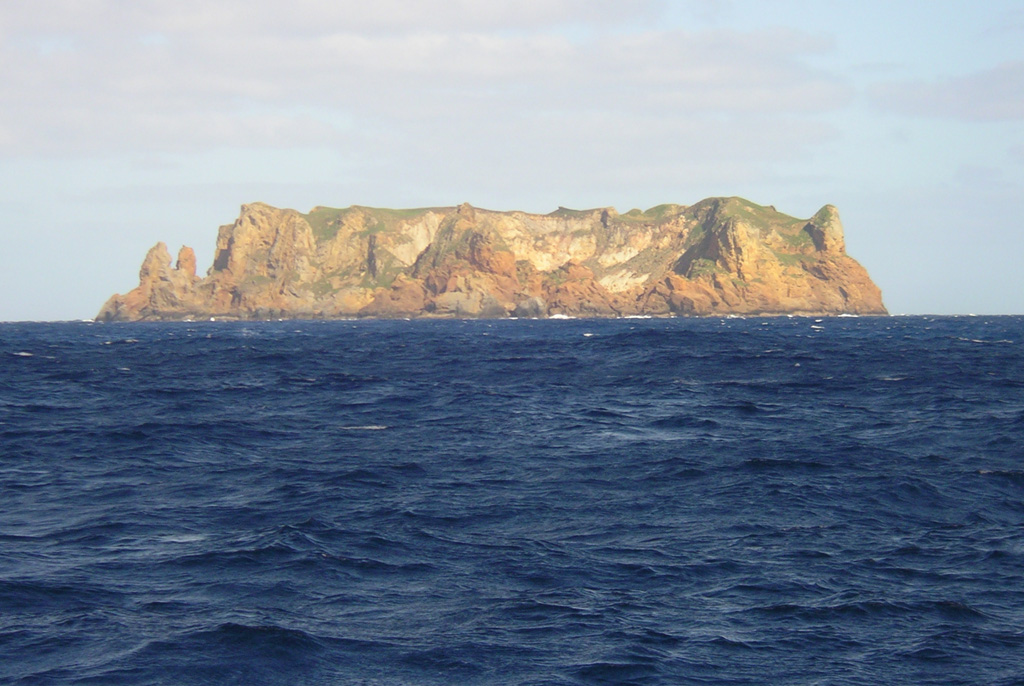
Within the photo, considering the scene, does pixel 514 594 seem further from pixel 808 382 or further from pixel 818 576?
pixel 808 382

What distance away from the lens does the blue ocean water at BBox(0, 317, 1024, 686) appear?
1345cm

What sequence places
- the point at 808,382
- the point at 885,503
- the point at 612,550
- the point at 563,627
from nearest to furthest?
the point at 563,627
the point at 612,550
the point at 885,503
the point at 808,382

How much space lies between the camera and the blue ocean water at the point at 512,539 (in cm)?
1345

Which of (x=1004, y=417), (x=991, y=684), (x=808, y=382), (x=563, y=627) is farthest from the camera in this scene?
(x=808, y=382)

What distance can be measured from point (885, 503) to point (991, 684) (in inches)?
383

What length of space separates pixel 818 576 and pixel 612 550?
385 cm

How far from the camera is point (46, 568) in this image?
1680 cm

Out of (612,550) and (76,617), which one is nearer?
(76,617)

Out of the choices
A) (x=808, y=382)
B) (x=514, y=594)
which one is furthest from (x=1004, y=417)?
(x=514, y=594)

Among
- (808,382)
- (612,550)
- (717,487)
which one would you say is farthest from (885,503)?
(808,382)

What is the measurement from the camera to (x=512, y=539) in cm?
1917

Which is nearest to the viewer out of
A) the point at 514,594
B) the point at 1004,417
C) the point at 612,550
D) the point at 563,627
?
the point at 563,627

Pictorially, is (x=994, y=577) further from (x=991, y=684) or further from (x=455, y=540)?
(x=455, y=540)

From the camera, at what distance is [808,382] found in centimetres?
4516
